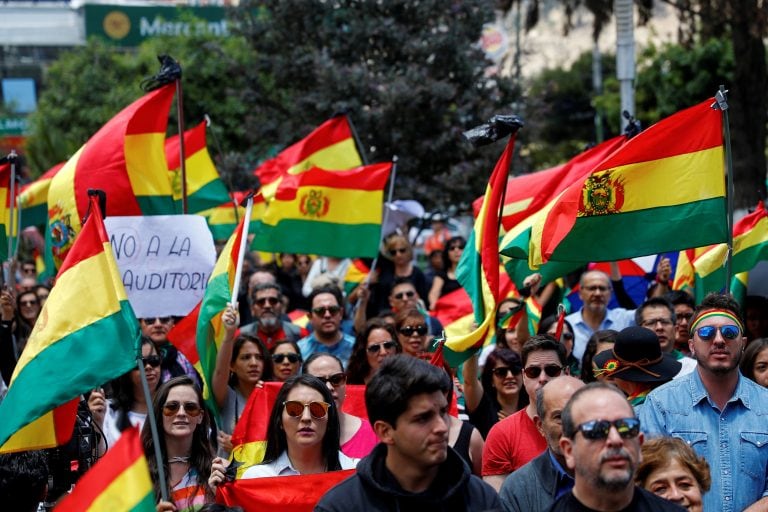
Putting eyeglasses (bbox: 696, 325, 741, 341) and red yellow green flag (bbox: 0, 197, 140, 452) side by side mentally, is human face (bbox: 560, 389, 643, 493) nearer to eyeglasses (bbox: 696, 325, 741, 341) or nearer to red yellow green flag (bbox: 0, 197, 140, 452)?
eyeglasses (bbox: 696, 325, 741, 341)

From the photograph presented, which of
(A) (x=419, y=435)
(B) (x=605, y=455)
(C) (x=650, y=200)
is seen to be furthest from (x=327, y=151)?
(B) (x=605, y=455)

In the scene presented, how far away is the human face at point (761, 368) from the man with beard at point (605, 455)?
118 inches

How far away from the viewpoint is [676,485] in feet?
14.9

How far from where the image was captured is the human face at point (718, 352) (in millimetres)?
5598

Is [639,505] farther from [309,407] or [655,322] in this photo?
[655,322]

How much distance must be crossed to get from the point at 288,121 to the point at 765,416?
42.0 feet

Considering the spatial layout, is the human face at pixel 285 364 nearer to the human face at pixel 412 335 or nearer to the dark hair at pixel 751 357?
the human face at pixel 412 335

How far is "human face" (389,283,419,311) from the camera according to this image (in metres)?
10.0

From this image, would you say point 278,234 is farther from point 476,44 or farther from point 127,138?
point 476,44

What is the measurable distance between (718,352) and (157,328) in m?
4.48

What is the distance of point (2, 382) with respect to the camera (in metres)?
8.66

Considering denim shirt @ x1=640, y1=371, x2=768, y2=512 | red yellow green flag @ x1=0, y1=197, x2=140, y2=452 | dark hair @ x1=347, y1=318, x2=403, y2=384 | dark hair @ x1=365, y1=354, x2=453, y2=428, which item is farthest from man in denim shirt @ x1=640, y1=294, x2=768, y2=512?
dark hair @ x1=347, y1=318, x2=403, y2=384

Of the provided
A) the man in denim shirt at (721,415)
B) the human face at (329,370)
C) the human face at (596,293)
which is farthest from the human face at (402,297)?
the man in denim shirt at (721,415)

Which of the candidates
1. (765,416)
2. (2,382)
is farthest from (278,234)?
(765,416)
